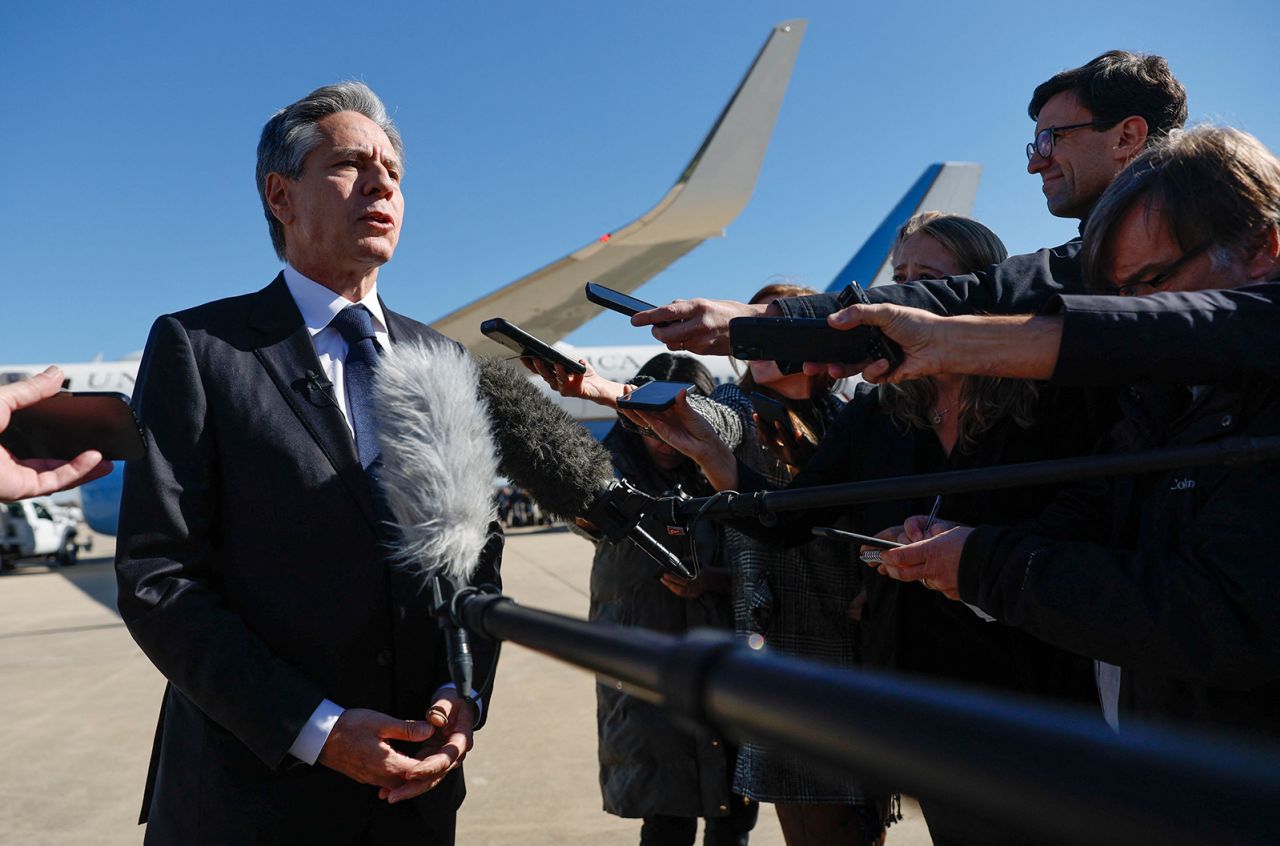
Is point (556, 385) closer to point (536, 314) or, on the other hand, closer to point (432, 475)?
point (432, 475)

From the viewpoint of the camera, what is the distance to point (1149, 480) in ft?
5.29

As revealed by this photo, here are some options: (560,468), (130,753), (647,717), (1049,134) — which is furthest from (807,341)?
(130,753)

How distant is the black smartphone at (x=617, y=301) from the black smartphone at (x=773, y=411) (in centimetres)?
43

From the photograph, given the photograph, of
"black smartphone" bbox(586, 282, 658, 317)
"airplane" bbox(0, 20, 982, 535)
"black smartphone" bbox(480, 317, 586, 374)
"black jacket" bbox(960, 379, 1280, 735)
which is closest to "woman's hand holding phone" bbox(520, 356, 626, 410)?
"black smartphone" bbox(480, 317, 586, 374)

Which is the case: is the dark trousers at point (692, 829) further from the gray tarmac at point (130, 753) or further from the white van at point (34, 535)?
the white van at point (34, 535)

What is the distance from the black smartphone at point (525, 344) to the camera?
2.02 metres

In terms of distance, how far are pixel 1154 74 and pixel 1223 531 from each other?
5.45 ft

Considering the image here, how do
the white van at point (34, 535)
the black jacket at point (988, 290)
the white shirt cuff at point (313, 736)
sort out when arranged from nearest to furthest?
the white shirt cuff at point (313, 736) < the black jacket at point (988, 290) < the white van at point (34, 535)

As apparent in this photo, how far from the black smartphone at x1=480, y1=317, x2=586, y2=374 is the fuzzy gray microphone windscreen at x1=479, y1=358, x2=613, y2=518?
0.77 ft

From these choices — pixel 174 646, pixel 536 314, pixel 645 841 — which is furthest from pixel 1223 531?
pixel 536 314

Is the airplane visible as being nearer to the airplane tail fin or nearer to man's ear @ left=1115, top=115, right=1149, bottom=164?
the airplane tail fin

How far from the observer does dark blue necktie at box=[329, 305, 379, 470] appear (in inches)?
67.7

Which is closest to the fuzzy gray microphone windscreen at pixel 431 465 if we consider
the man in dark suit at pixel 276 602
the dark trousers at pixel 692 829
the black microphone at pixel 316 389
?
the man in dark suit at pixel 276 602

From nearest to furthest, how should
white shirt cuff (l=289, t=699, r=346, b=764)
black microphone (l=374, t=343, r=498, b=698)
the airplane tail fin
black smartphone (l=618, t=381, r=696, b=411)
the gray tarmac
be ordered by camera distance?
black microphone (l=374, t=343, r=498, b=698) → white shirt cuff (l=289, t=699, r=346, b=764) → black smartphone (l=618, t=381, r=696, b=411) → the gray tarmac → the airplane tail fin
